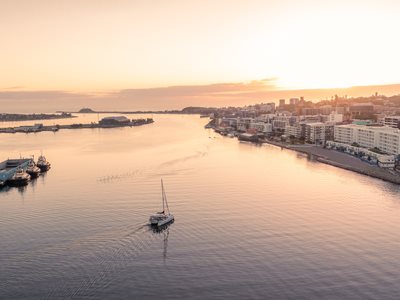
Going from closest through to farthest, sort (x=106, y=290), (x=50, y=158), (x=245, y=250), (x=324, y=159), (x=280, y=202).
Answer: (x=106, y=290)
(x=245, y=250)
(x=280, y=202)
(x=324, y=159)
(x=50, y=158)

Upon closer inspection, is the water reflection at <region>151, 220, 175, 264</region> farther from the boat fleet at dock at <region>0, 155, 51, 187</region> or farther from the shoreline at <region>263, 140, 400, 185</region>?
the shoreline at <region>263, 140, 400, 185</region>

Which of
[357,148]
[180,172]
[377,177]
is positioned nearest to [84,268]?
[180,172]

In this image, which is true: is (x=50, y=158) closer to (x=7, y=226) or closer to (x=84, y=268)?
(x=7, y=226)

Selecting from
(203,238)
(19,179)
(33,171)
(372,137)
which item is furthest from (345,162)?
(19,179)

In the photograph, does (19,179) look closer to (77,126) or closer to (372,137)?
(372,137)

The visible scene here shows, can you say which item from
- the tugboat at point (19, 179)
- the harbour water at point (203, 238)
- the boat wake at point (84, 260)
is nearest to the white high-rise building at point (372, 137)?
the harbour water at point (203, 238)

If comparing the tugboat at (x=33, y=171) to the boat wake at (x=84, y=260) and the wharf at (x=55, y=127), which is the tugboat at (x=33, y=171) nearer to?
the boat wake at (x=84, y=260)
